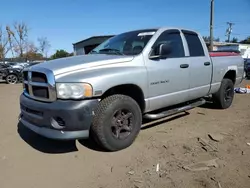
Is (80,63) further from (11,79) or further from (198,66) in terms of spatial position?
(11,79)

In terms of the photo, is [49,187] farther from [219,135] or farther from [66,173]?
[219,135]

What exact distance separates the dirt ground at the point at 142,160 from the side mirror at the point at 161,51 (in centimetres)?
142

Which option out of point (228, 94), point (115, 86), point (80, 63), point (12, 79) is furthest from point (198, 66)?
point (12, 79)

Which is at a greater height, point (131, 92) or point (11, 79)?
point (131, 92)

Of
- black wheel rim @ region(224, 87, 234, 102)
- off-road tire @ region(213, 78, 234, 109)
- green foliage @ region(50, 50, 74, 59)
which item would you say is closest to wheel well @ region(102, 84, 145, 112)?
off-road tire @ region(213, 78, 234, 109)

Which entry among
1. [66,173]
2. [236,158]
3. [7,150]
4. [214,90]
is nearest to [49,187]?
[66,173]

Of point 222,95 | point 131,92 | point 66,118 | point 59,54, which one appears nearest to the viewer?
point 66,118

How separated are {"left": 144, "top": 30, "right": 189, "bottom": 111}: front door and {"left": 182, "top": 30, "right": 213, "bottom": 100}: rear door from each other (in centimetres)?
21

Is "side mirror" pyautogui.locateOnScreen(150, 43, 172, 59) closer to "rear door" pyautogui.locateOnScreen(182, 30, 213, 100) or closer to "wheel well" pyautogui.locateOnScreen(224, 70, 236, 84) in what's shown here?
"rear door" pyautogui.locateOnScreen(182, 30, 213, 100)

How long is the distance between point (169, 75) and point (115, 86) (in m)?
1.27

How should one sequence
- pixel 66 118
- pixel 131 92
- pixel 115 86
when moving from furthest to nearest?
pixel 131 92 → pixel 115 86 → pixel 66 118

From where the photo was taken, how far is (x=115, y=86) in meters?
3.86

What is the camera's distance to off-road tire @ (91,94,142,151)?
3654 mm

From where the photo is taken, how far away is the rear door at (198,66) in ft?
17.3
